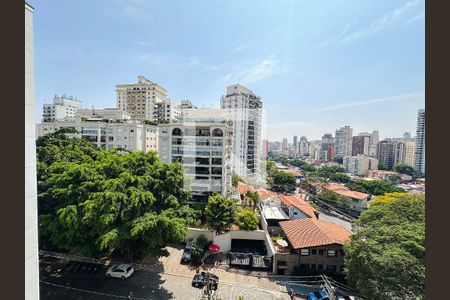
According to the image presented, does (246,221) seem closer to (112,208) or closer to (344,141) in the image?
(112,208)

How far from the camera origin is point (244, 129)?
35156 mm

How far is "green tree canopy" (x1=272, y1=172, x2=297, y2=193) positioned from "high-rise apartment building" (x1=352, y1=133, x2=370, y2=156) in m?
51.9

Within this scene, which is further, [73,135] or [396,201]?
[73,135]

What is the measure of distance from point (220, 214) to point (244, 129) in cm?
2322

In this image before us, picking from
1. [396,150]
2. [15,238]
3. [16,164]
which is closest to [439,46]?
[16,164]

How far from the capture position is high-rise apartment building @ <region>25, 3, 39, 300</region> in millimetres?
3404

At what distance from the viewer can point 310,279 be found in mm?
11047

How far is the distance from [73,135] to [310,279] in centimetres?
2987

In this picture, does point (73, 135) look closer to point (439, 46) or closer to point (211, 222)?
point (211, 222)

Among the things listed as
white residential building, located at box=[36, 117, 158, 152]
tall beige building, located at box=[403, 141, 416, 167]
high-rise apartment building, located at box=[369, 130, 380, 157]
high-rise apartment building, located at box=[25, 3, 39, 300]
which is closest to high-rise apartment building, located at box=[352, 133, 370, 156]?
high-rise apartment building, located at box=[369, 130, 380, 157]

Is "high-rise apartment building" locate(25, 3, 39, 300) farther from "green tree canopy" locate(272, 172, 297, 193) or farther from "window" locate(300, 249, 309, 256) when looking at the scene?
A: "green tree canopy" locate(272, 172, 297, 193)

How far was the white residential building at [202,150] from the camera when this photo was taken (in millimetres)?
18812

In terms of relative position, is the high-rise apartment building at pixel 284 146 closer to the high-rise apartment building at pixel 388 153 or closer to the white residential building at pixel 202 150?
the high-rise apartment building at pixel 388 153

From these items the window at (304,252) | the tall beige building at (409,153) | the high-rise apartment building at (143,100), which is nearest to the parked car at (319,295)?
the window at (304,252)
